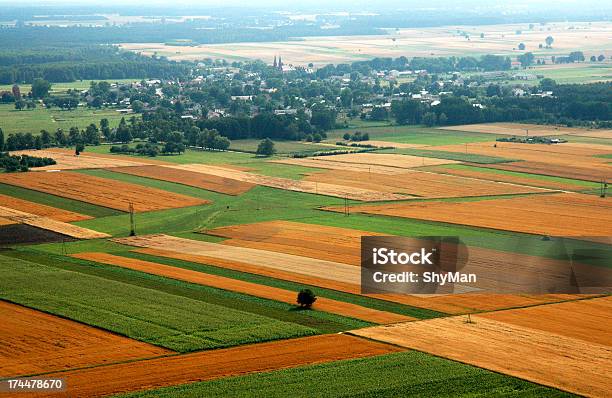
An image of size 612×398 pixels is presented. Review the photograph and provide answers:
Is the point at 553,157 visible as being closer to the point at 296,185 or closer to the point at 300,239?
the point at 296,185

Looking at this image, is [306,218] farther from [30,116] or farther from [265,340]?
[30,116]

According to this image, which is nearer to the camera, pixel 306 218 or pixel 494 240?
pixel 494 240

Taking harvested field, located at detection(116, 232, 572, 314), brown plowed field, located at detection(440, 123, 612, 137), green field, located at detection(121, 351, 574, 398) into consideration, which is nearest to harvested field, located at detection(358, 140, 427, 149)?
brown plowed field, located at detection(440, 123, 612, 137)

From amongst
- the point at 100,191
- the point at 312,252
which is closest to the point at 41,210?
the point at 100,191

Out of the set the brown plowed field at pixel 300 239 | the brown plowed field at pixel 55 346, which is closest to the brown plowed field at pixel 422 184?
the brown plowed field at pixel 300 239

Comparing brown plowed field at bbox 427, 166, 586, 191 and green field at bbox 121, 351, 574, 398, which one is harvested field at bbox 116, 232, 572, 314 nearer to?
green field at bbox 121, 351, 574, 398

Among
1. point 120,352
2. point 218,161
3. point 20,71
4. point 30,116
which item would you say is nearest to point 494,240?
point 120,352
